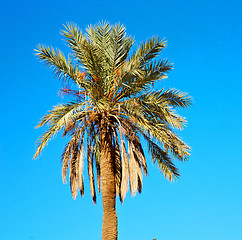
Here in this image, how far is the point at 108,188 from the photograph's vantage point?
58.0 feet

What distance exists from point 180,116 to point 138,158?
2571 millimetres

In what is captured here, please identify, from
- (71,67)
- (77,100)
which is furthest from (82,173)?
(71,67)

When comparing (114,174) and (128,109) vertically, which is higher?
(128,109)

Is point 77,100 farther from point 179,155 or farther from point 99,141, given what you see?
point 179,155

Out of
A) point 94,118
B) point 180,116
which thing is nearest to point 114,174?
point 94,118

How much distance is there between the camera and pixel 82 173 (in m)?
18.3

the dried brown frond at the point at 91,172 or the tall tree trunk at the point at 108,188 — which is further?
the dried brown frond at the point at 91,172

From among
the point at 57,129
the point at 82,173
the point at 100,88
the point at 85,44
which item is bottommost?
the point at 82,173

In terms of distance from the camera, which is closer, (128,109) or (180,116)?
(128,109)

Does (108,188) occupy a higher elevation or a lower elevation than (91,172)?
lower

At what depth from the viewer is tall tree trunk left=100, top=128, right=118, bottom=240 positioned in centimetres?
1706

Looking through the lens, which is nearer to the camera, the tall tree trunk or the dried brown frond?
the tall tree trunk

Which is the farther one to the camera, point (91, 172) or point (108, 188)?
point (91, 172)

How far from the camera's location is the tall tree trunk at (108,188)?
1706 cm
